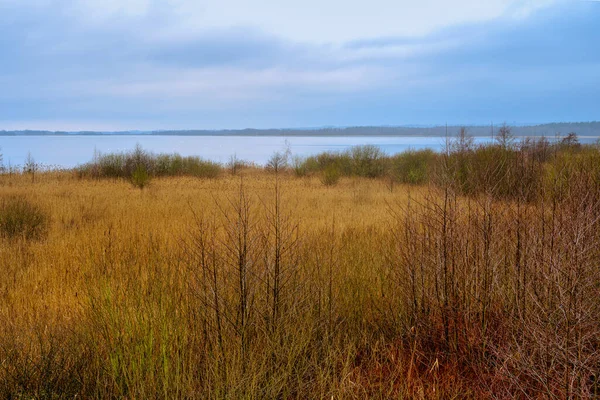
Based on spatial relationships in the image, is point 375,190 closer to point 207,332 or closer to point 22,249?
point 22,249

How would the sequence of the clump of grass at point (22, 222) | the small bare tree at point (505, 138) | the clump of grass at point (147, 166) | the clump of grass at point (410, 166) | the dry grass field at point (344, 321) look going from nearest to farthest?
the dry grass field at point (344, 321) < the clump of grass at point (22, 222) < the small bare tree at point (505, 138) < the clump of grass at point (410, 166) < the clump of grass at point (147, 166)

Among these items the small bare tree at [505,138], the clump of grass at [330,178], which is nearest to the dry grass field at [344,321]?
the small bare tree at [505,138]

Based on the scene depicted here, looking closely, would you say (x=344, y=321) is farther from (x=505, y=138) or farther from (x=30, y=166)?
(x=30, y=166)

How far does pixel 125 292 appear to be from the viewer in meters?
4.53

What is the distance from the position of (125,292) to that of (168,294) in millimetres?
457

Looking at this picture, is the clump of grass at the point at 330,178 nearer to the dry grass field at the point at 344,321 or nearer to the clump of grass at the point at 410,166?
the clump of grass at the point at 410,166

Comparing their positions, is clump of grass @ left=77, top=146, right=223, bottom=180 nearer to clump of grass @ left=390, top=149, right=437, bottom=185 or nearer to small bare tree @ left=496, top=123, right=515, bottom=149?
clump of grass @ left=390, top=149, right=437, bottom=185

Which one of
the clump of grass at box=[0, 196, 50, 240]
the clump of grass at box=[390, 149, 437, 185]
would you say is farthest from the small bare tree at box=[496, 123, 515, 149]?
the clump of grass at box=[0, 196, 50, 240]

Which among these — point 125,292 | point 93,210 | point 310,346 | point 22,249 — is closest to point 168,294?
point 125,292

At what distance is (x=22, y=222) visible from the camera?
30.9 ft

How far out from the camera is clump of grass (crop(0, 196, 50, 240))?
898 cm

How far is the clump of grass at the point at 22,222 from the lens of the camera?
8977 millimetres

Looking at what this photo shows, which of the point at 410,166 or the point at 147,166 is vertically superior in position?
the point at 147,166

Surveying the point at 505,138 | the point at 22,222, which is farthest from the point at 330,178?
the point at 22,222
